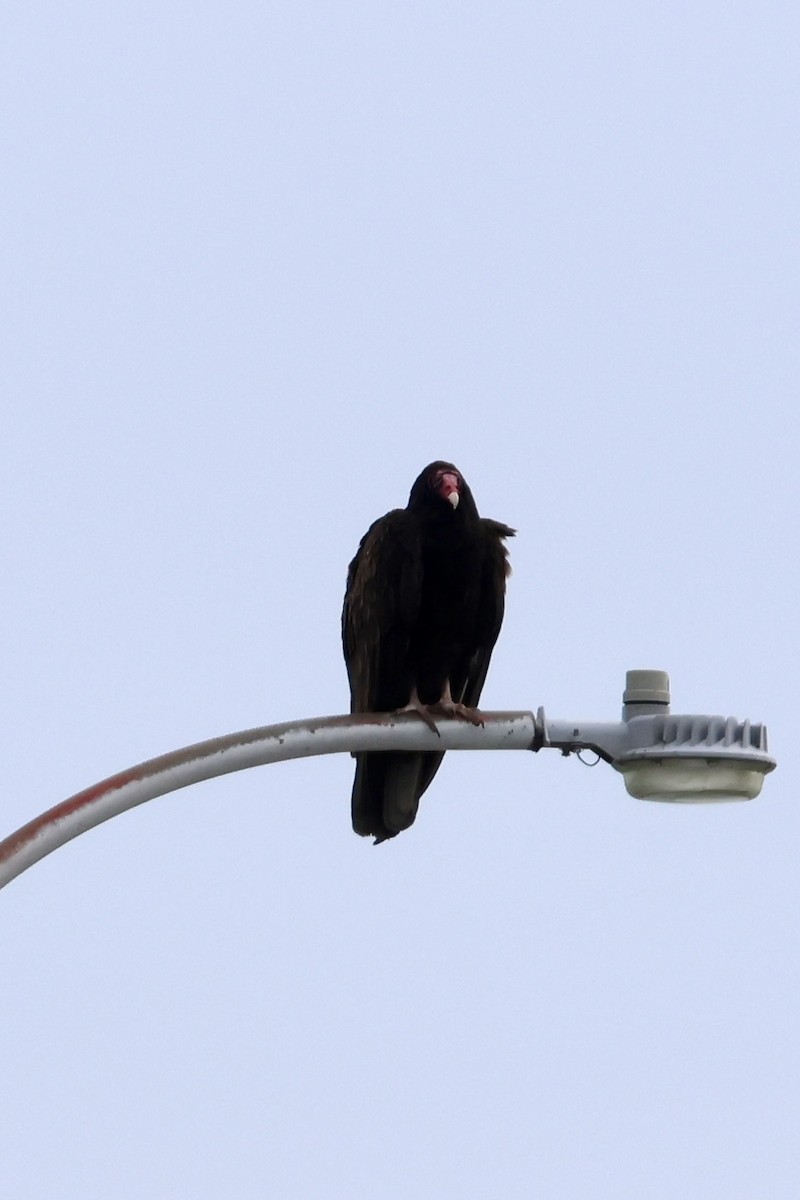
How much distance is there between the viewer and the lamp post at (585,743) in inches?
194

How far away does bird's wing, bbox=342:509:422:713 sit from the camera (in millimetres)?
7180

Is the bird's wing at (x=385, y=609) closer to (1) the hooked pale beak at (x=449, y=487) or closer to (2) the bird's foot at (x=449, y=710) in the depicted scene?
(1) the hooked pale beak at (x=449, y=487)

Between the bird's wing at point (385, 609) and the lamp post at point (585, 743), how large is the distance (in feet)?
5.28

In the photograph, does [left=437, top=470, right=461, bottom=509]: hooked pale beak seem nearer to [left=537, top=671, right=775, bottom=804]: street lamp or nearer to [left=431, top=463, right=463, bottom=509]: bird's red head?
[left=431, top=463, right=463, bottom=509]: bird's red head

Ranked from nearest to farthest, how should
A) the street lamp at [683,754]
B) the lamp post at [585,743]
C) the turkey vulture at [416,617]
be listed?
1. the lamp post at [585,743]
2. the street lamp at [683,754]
3. the turkey vulture at [416,617]

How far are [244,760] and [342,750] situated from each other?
34cm

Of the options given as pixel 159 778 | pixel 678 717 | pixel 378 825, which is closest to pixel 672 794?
pixel 678 717

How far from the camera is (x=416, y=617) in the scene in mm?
7227

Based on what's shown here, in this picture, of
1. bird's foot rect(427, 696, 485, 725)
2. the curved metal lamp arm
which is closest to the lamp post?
the curved metal lamp arm

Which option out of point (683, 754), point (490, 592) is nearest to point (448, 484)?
point (490, 592)

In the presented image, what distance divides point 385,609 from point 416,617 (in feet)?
0.38

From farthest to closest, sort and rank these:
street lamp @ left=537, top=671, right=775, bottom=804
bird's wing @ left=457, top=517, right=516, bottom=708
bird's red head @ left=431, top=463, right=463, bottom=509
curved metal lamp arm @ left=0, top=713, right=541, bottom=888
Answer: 1. bird's wing @ left=457, top=517, right=516, bottom=708
2. bird's red head @ left=431, top=463, right=463, bottom=509
3. street lamp @ left=537, top=671, right=775, bottom=804
4. curved metal lamp arm @ left=0, top=713, right=541, bottom=888

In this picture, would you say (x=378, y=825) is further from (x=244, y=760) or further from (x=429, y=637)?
(x=244, y=760)

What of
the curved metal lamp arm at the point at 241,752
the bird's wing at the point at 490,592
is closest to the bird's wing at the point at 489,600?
the bird's wing at the point at 490,592
